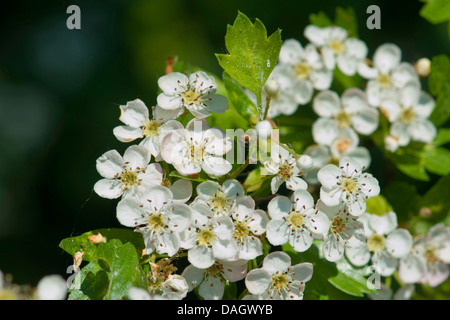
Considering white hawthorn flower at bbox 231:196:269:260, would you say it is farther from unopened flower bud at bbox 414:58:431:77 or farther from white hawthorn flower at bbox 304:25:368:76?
unopened flower bud at bbox 414:58:431:77

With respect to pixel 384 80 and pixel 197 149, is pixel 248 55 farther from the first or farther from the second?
pixel 384 80

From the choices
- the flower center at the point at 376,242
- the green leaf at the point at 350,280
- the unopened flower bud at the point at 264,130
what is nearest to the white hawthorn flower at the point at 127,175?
the unopened flower bud at the point at 264,130

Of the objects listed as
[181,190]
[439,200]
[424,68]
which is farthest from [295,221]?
[424,68]

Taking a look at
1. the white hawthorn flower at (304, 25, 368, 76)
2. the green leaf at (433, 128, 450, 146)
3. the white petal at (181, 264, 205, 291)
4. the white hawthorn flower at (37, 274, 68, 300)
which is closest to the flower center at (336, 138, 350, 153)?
the white hawthorn flower at (304, 25, 368, 76)

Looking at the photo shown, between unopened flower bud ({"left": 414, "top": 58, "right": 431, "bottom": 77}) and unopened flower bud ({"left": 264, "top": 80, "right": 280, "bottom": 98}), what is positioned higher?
unopened flower bud ({"left": 414, "top": 58, "right": 431, "bottom": 77})

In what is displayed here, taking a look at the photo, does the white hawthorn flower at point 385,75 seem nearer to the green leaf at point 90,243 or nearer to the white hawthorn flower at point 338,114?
the white hawthorn flower at point 338,114
